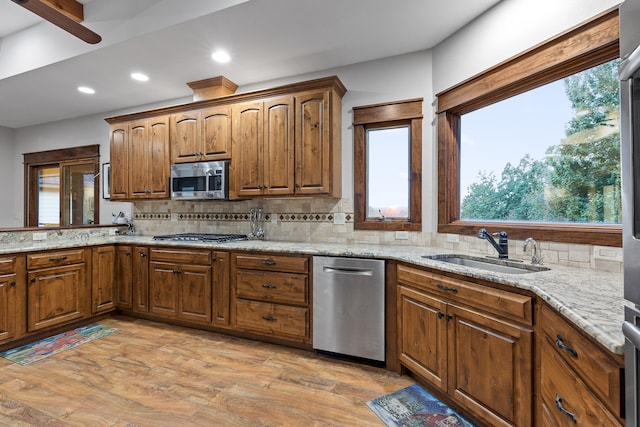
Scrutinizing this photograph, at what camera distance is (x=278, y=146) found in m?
3.07

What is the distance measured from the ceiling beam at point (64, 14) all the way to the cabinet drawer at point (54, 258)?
6.28 feet

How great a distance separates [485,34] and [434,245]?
→ 171cm

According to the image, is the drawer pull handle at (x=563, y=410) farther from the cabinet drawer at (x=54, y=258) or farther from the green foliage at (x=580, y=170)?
the cabinet drawer at (x=54, y=258)

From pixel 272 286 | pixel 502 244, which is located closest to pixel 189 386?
pixel 272 286

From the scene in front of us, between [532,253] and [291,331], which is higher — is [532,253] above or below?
above

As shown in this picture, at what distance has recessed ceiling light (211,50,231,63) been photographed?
2.90m

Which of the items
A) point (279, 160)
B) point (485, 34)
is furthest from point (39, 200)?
point (485, 34)

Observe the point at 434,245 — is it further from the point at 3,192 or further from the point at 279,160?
the point at 3,192

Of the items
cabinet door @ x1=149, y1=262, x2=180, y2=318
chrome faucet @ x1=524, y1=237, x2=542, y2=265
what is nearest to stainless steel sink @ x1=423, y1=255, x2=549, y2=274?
chrome faucet @ x1=524, y1=237, x2=542, y2=265

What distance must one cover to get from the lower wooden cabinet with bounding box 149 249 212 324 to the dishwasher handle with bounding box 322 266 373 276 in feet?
4.04

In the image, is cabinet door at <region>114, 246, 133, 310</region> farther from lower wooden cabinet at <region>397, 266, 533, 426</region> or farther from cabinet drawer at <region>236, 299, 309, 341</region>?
lower wooden cabinet at <region>397, 266, 533, 426</region>

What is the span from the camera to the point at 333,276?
249cm

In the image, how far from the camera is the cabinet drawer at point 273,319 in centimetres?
263

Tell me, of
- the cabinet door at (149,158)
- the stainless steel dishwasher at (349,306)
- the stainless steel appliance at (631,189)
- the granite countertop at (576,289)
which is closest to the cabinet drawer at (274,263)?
the stainless steel dishwasher at (349,306)
